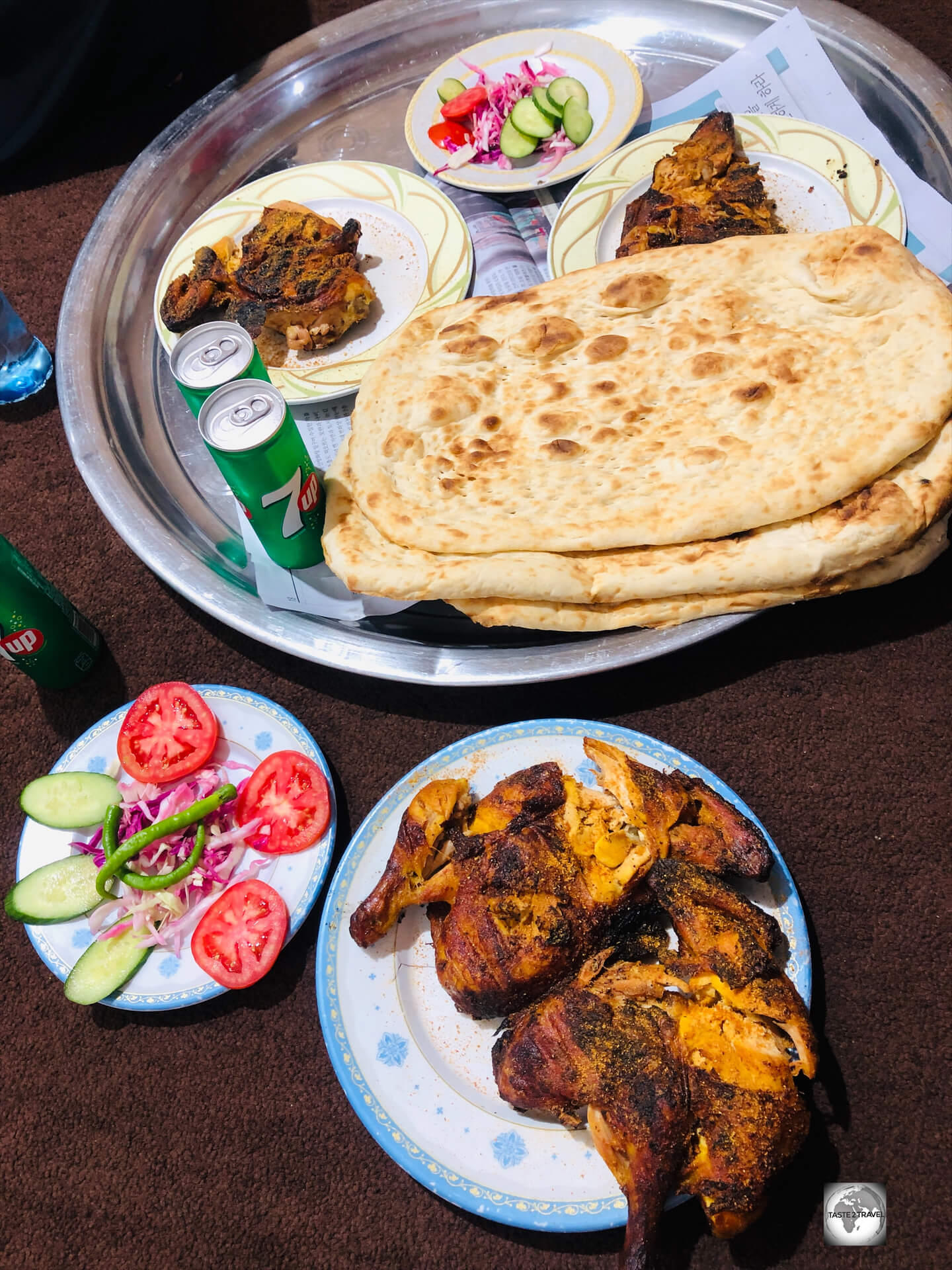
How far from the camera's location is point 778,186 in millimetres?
3037

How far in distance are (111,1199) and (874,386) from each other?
289 cm

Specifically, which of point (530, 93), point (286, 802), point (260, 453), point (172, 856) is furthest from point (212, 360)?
point (530, 93)

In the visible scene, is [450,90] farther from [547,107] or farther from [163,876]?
[163,876]

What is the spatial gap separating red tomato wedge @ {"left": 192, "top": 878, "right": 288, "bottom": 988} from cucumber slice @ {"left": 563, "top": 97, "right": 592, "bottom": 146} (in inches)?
121

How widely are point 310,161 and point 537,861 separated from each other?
3441 millimetres

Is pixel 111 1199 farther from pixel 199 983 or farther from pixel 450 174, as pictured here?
pixel 450 174

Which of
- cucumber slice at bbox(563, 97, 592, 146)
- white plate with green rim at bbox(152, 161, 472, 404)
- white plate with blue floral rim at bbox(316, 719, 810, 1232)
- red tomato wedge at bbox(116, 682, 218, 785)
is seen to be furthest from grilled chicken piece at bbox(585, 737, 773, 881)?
cucumber slice at bbox(563, 97, 592, 146)

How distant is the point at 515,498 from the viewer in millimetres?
2309

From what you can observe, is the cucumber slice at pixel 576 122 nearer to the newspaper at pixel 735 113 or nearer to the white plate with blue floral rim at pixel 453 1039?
the newspaper at pixel 735 113

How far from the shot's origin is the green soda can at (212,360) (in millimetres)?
2307

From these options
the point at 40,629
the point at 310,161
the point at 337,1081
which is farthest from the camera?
the point at 310,161

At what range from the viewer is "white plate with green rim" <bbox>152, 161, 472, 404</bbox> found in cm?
301

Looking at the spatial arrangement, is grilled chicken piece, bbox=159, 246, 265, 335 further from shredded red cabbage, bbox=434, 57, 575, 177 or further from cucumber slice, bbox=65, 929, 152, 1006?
cucumber slice, bbox=65, 929, 152, 1006

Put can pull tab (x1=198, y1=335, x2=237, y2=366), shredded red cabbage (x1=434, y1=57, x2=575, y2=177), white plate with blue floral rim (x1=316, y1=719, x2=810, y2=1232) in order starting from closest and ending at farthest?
white plate with blue floral rim (x1=316, y1=719, x2=810, y2=1232) → can pull tab (x1=198, y1=335, x2=237, y2=366) → shredded red cabbage (x1=434, y1=57, x2=575, y2=177)
